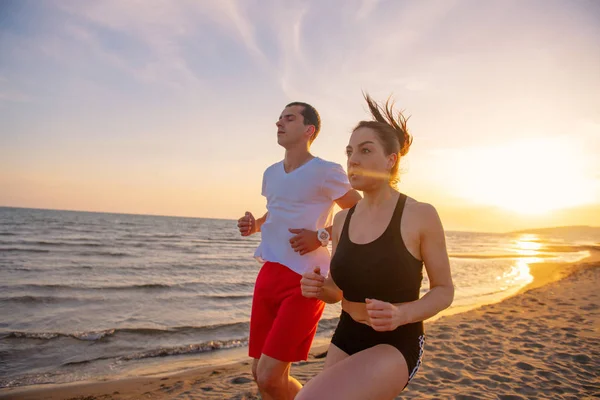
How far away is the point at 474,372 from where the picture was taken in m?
5.78

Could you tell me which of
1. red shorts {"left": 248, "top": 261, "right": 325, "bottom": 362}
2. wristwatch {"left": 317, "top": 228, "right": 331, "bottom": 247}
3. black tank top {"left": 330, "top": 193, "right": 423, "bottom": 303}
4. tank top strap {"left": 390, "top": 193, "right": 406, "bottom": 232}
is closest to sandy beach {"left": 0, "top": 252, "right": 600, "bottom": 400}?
red shorts {"left": 248, "top": 261, "right": 325, "bottom": 362}

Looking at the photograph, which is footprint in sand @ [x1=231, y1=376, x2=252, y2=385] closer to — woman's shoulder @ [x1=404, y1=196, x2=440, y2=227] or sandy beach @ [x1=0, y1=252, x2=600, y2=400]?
sandy beach @ [x1=0, y1=252, x2=600, y2=400]

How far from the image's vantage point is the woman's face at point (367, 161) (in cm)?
238

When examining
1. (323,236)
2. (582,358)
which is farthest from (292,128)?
(582,358)

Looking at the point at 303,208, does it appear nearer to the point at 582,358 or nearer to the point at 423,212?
the point at 423,212

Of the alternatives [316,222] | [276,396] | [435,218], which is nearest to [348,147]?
[435,218]

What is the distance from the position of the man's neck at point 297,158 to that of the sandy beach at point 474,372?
10.7 feet

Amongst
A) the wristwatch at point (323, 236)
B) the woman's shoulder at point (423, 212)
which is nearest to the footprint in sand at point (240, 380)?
the wristwatch at point (323, 236)

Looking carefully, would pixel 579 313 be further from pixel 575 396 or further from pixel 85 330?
pixel 85 330

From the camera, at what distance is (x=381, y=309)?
1.79 meters

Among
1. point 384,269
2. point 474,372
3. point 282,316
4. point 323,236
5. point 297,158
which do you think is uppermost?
point 297,158

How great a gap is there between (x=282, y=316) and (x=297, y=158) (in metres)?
1.34

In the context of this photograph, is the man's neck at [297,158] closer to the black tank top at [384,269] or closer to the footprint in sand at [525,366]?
the black tank top at [384,269]

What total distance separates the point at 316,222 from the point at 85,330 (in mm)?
7207
